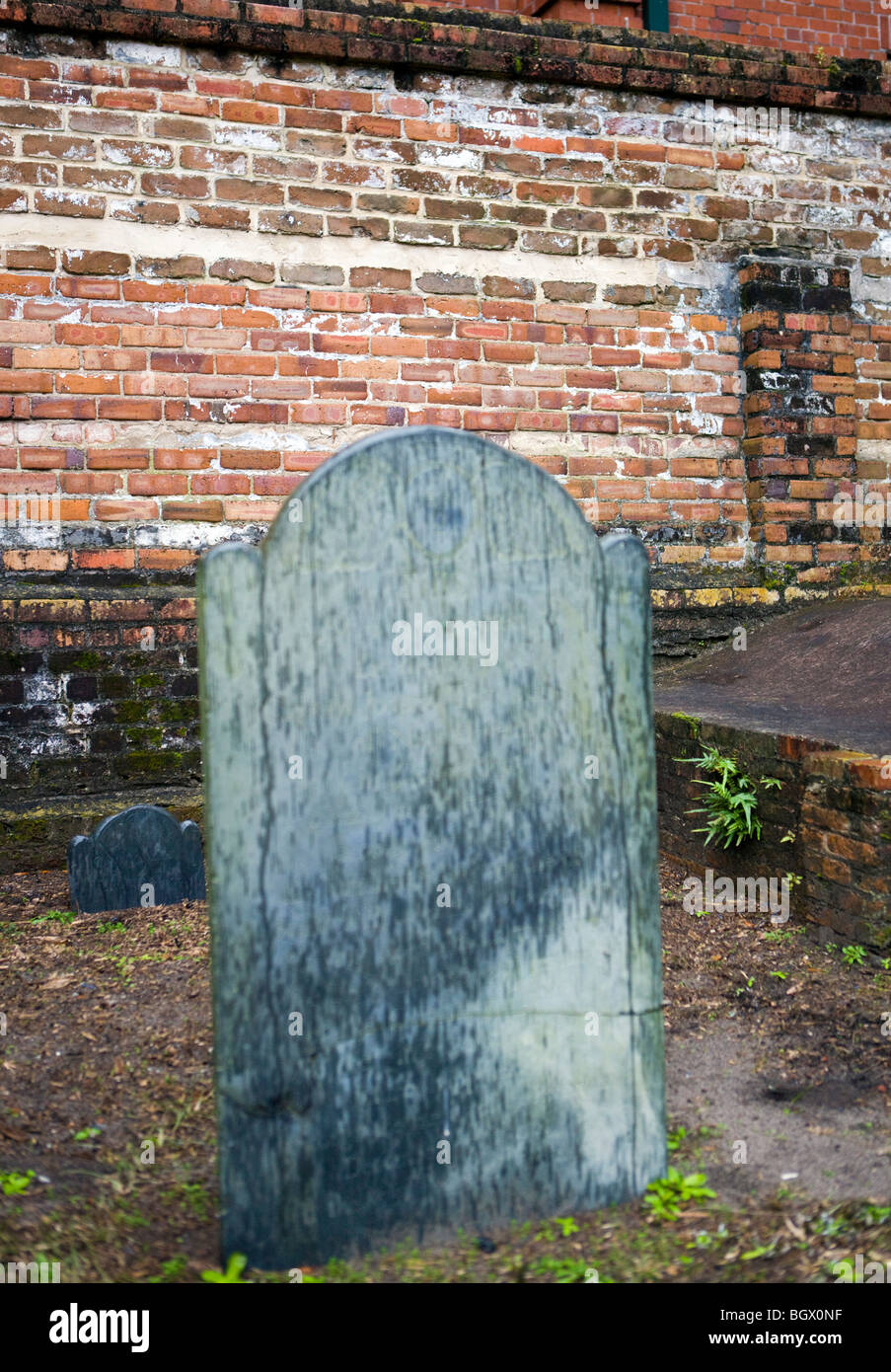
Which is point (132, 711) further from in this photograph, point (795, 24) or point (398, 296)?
point (795, 24)

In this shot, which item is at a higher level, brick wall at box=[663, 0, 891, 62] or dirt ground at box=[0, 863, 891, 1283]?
brick wall at box=[663, 0, 891, 62]

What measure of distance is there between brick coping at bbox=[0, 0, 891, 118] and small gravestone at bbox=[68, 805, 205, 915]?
299 cm

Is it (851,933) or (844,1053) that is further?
(851,933)

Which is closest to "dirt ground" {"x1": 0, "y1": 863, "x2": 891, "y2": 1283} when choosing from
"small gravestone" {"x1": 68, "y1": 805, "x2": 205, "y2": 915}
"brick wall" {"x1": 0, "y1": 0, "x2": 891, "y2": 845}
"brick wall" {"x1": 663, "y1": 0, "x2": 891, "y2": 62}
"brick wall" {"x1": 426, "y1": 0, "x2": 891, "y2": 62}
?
"small gravestone" {"x1": 68, "y1": 805, "x2": 205, "y2": 915}

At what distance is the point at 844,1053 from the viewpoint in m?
2.44

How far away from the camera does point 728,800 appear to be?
11.5 ft

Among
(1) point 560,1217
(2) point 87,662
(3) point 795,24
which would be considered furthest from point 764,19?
(1) point 560,1217

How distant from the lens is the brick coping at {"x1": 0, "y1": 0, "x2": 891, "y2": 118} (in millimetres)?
4098

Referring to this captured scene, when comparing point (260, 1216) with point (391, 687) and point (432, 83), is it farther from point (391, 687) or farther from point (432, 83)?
point (432, 83)

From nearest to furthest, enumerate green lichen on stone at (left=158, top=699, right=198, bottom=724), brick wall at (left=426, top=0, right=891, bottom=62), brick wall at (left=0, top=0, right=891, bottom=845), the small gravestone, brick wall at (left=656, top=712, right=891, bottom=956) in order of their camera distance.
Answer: brick wall at (left=656, top=712, right=891, bottom=956) < the small gravestone < brick wall at (left=0, top=0, right=891, bottom=845) < green lichen on stone at (left=158, top=699, right=198, bottom=724) < brick wall at (left=426, top=0, right=891, bottom=62)

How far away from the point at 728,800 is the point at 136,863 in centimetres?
206

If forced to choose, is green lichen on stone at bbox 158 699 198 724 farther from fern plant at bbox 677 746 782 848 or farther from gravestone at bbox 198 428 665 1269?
gravestone at bbox 198 428 665 1269
